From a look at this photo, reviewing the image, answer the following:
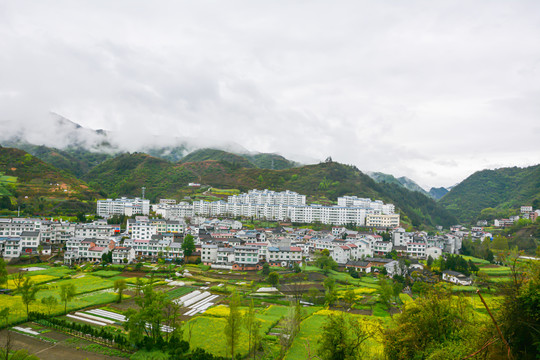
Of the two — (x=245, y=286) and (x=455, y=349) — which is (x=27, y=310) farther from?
(x=455, y=349)

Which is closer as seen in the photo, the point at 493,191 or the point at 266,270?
the point at 266,270

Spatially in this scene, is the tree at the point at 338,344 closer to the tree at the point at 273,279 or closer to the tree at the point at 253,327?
the tree at the point at 253,327

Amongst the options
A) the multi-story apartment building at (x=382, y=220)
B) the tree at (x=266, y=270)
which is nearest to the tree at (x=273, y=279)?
the tree at (x=266, y=270)

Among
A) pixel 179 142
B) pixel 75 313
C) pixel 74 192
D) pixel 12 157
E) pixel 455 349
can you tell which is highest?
pixel 179 142

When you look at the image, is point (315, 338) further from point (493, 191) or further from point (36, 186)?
point (493, 191)

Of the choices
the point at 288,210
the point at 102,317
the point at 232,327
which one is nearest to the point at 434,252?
the point at 288,210

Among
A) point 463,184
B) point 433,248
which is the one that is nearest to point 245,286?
point 433,248
